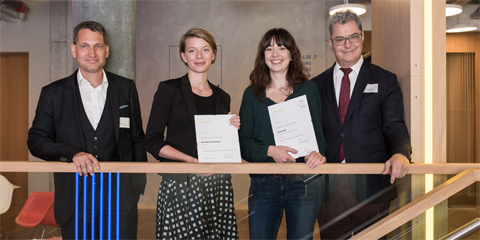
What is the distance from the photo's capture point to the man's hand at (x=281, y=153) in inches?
84.0

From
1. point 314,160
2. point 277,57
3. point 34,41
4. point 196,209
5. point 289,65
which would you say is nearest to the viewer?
point 314,160

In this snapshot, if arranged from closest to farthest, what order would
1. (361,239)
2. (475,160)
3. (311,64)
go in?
1. (361,239)
2. (311,64)
3. (475,160)

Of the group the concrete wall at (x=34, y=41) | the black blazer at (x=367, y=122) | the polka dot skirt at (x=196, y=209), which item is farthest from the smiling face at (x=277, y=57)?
the concrete wall at (x=34, y=41)

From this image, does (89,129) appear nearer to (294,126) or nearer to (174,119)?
(174,119)

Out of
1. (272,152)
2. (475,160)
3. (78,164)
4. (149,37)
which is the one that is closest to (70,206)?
(78,164)

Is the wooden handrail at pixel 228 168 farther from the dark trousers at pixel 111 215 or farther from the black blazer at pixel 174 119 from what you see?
the black blazer at pixel 174 119

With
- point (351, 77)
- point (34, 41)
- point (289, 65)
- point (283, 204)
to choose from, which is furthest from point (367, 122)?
point (34, 41)

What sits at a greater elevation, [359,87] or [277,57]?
[277,57]

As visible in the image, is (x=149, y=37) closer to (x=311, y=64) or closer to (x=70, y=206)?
(x=311, y=64)

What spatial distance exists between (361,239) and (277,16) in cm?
478

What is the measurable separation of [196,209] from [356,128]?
3.50 ft

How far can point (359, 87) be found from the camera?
7.87 feet

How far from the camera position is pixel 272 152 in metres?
2.15

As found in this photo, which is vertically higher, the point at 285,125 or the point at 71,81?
the point at 71,81
